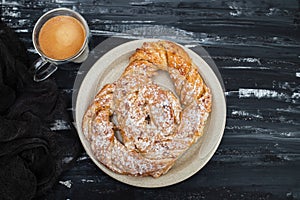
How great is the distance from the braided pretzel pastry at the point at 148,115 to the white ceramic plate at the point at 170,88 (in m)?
0.03

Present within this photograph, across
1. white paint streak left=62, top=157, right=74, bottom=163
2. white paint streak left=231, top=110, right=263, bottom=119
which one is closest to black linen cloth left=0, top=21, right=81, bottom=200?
white paint streak left=62, top=157, right=74, bottom=163

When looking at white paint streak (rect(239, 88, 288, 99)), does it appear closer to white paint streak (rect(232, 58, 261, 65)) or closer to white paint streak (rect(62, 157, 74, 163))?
white paint streak (rect(232, 58, 261, 65))

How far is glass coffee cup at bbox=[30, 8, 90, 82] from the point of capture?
121 cm

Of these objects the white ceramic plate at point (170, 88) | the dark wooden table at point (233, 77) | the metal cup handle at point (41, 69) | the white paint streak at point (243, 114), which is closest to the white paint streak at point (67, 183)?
the dark wooden table at point (233, 77)

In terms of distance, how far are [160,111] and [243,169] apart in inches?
11.0

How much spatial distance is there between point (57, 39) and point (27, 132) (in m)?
0.25

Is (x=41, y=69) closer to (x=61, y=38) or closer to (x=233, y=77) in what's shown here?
(x=61, y=38)

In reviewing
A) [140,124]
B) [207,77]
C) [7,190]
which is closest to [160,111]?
[140,124]

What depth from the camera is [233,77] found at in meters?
1.30

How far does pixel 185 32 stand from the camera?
1321 mm

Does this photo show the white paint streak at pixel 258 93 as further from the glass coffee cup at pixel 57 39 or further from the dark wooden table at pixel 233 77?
the glass coffee cup at pixel 57 39

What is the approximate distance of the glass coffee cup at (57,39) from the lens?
1213mm

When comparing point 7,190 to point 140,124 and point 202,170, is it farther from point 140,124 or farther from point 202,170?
point 202,170

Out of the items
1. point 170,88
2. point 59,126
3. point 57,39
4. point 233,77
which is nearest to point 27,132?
point 59,126
